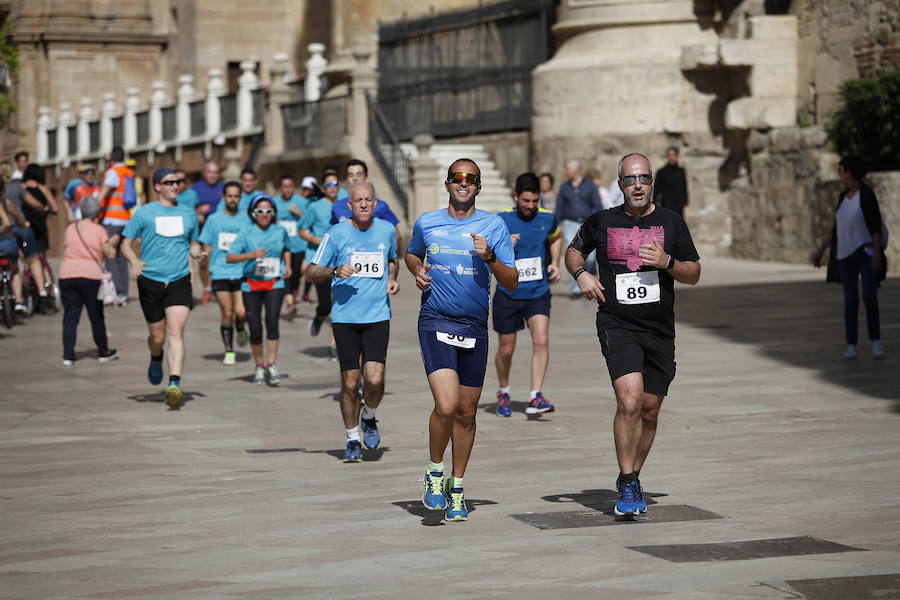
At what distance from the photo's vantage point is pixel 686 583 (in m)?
6.73

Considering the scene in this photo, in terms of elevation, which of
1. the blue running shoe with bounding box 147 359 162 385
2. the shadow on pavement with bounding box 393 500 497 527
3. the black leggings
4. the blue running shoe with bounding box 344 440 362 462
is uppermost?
the black leggings

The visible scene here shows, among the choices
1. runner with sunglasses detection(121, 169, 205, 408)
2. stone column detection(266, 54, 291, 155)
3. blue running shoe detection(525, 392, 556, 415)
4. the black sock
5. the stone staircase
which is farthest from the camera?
stone column detection(266, 54, 291, 155)

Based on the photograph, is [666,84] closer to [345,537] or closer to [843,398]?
[843,398]

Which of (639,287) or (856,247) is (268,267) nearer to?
(856,247)

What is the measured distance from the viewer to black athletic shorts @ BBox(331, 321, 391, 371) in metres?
10.8

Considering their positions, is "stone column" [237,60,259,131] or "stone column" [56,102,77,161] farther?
"stone column" [56,102,77,161]

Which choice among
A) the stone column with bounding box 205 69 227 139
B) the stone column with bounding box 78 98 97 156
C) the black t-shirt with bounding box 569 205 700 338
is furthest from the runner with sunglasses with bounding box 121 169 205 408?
the stone column with bounding box 78 98 97 156

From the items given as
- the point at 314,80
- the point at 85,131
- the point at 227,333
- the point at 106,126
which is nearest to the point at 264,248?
the point at 227,333

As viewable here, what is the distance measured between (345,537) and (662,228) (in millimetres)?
2241

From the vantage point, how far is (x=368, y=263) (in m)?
10.8

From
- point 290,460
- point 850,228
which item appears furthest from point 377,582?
point 850,228

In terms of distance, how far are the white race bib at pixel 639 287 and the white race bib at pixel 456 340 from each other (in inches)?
31.7

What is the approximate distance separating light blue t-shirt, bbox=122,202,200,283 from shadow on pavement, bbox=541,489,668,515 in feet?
18.3

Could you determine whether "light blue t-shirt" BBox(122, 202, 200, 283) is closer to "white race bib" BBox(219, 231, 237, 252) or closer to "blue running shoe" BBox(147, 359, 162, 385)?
"blue running shoe" BBox(147, 359, 162, 385)
